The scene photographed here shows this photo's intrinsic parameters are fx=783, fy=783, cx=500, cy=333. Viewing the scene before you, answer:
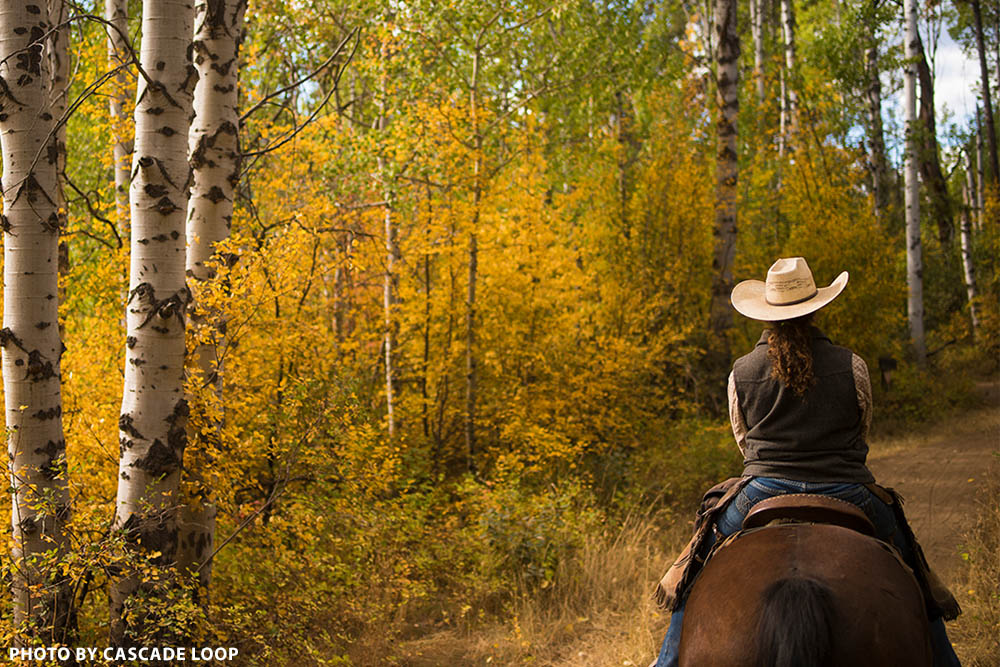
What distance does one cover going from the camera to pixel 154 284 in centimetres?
406

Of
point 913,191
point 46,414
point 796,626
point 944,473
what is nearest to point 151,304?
point 46,414

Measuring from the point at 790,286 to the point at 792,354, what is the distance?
376mm

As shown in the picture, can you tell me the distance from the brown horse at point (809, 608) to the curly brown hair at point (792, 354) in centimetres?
65

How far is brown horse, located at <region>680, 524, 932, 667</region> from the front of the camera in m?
2.43

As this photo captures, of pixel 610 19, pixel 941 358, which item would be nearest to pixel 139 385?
pixel 610 19

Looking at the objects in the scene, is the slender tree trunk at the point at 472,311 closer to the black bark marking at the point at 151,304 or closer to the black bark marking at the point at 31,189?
the black bark marking at the point at 151,304

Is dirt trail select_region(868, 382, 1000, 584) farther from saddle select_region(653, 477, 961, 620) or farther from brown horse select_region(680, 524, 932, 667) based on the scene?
brown horse select_region(680, 524, 932, 667)

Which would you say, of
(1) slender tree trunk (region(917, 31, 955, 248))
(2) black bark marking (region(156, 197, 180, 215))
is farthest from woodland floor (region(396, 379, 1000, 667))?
(1) slender tree trunk (region(917, 31, 955, 248))

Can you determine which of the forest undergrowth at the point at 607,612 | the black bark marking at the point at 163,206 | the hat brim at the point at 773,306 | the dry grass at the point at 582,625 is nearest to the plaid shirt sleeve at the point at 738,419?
the hat brim at the point at 773,306

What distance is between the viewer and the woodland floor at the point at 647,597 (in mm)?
5039

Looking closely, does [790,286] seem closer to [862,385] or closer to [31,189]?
[862,385]

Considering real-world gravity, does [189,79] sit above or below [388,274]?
above

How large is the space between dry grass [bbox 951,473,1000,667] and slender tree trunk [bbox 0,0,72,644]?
16.5ft

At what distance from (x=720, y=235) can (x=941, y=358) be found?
969 centimetres
